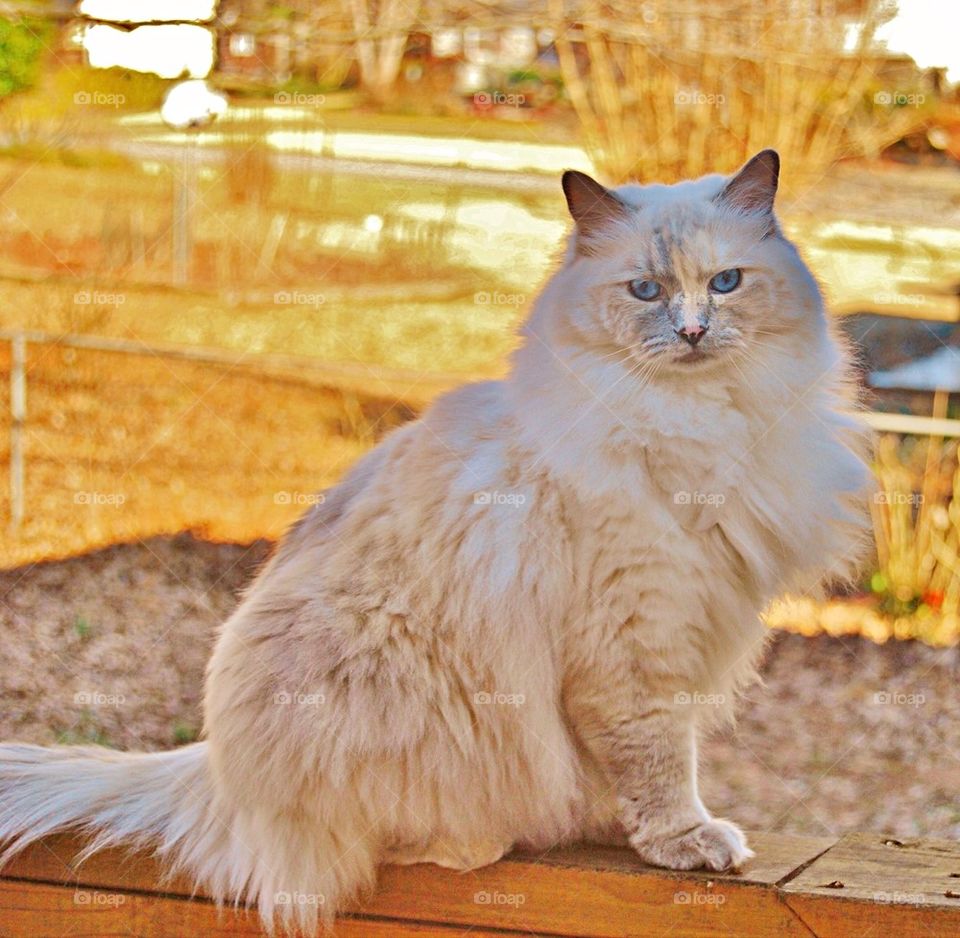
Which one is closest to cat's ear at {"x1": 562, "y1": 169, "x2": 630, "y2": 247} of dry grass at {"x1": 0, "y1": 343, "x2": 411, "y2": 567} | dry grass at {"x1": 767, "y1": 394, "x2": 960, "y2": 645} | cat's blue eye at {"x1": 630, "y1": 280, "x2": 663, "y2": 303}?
cat's blue eye at {"x1": 630, "y1": 280, "x2": 663, "y2": 303}

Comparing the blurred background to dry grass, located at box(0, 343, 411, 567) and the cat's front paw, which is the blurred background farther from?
the cat's front paw

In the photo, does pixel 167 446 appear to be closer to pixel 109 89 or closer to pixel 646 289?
pixel 109 89

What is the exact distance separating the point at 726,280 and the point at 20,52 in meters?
4.10

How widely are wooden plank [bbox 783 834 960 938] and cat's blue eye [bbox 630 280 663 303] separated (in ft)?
3.71

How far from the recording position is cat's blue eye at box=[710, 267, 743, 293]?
224 centimetres

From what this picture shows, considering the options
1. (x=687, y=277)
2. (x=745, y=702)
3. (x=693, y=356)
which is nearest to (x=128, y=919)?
(x=693, y=356)

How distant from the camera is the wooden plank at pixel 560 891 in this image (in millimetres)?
2150

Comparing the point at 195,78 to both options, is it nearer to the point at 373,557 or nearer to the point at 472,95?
the point at 472,95

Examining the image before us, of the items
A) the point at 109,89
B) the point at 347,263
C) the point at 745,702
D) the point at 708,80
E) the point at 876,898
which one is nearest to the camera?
the point at 876,898

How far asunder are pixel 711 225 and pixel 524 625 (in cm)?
86

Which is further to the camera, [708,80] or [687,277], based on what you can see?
[708,80]

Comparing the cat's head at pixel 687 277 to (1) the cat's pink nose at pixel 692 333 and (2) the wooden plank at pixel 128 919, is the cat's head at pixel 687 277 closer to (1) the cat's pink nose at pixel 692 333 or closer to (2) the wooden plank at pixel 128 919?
(1) the cat's pink nose at pixel 692 333

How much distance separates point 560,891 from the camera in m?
2.21

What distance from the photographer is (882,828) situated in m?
4.38
